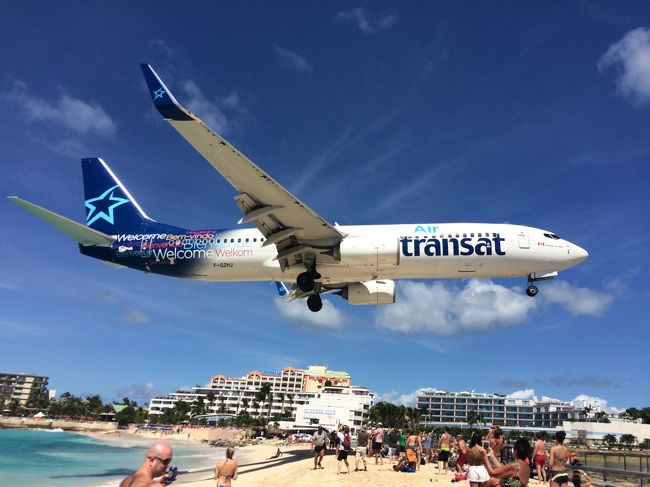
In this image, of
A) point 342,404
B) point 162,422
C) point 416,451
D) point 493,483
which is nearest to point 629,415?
point 342,404

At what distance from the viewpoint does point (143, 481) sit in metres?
4.04

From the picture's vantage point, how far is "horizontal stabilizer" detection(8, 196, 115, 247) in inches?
801

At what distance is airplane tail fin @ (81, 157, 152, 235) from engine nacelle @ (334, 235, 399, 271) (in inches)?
485

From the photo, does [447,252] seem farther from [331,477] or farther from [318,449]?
[318,449]

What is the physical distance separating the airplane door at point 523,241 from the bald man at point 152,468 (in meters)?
22.2

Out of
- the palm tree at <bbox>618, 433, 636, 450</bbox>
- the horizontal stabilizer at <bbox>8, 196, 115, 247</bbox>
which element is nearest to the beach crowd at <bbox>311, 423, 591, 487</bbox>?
the horizontal stabilizer at <bbox>8, 196, 115, 247</bbox>

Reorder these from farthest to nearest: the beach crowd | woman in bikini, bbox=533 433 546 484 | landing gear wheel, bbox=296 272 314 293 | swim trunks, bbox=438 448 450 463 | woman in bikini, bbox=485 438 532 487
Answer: landing gear wheel, bbox=296 272 314 293 → swim trunks, bbox=438 448 450 463 → woman in bikini, bbox=533 433 546 484 → the beach crowd → woman in bikini, bbox=485 438 532 487

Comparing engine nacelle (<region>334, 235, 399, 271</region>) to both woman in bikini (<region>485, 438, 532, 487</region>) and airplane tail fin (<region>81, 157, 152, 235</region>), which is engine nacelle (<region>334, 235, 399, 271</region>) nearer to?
airplane tail fin (<region>81, 157, 152, 235</region>)

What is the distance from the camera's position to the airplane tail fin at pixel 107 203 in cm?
2838

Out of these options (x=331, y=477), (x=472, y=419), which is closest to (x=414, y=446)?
(x=331, y=477)

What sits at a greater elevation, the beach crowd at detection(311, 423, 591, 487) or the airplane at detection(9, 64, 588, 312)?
the airplane at detection(9, 64, 588, 312)

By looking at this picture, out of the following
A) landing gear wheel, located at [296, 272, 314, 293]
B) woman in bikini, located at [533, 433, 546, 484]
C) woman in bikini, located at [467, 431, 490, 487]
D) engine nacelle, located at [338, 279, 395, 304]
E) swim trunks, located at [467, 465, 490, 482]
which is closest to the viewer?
woman in bikini, located at [467, 431, 490, 487]

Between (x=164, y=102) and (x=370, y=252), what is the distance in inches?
429

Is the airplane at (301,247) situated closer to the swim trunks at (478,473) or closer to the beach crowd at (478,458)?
the beach crowd at (478,458)
